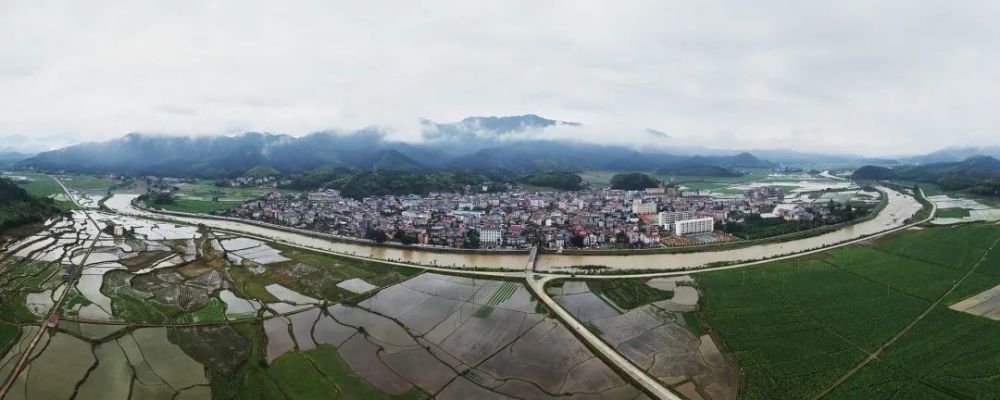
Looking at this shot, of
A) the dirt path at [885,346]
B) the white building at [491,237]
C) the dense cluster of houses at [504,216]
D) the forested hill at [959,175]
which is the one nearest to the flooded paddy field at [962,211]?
the forested hill at [959,175]

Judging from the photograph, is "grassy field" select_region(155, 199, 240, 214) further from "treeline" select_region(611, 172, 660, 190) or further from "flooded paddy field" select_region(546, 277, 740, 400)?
"treeline" select_region(611, 172, 660, 190)

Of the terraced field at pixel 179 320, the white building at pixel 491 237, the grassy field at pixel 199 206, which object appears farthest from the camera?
the grassy field at pixel 199 206

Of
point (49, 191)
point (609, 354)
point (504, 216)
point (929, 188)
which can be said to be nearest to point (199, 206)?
point (49, 191)

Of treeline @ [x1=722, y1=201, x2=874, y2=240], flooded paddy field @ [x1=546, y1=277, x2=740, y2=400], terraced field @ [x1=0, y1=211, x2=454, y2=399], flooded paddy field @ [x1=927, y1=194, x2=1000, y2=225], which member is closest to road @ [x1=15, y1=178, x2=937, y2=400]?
flooded paddy field @ [x1=546, y1=277, x2=740, y2=400]

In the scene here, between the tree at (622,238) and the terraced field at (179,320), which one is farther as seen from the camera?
the tree at (622,238)

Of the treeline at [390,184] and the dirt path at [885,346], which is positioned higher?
the treeline at [390,184]

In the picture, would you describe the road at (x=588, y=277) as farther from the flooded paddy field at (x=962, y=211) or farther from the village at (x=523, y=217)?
the village at (x=523, y=217)

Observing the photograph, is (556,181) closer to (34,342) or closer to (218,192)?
(218,192)
